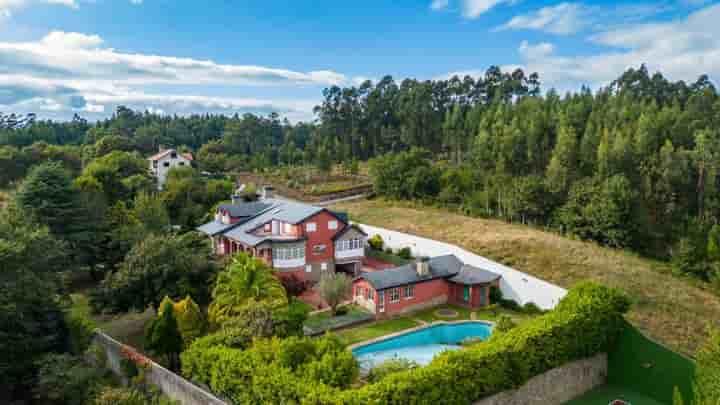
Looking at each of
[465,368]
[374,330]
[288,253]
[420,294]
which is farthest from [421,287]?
[465,368]

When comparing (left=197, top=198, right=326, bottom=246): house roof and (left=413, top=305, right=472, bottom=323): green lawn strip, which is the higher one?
(left=197, top=198, right=326, bottom=246): house roof

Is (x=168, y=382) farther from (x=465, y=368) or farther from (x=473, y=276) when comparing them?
(x=473, y=276)

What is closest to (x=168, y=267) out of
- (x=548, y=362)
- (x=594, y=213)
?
(x=548, y=362)

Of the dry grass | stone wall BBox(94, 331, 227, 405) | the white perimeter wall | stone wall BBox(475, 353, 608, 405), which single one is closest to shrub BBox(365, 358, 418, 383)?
stone wall BBox(475, 353, 608, 405)

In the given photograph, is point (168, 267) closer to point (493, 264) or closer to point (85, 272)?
point (85, 272)

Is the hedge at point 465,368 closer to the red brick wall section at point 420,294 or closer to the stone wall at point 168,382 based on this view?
the stone wall at point 168,382

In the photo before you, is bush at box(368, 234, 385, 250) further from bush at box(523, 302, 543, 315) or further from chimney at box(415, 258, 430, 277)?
bush at box(523, 302, 543, 315)
